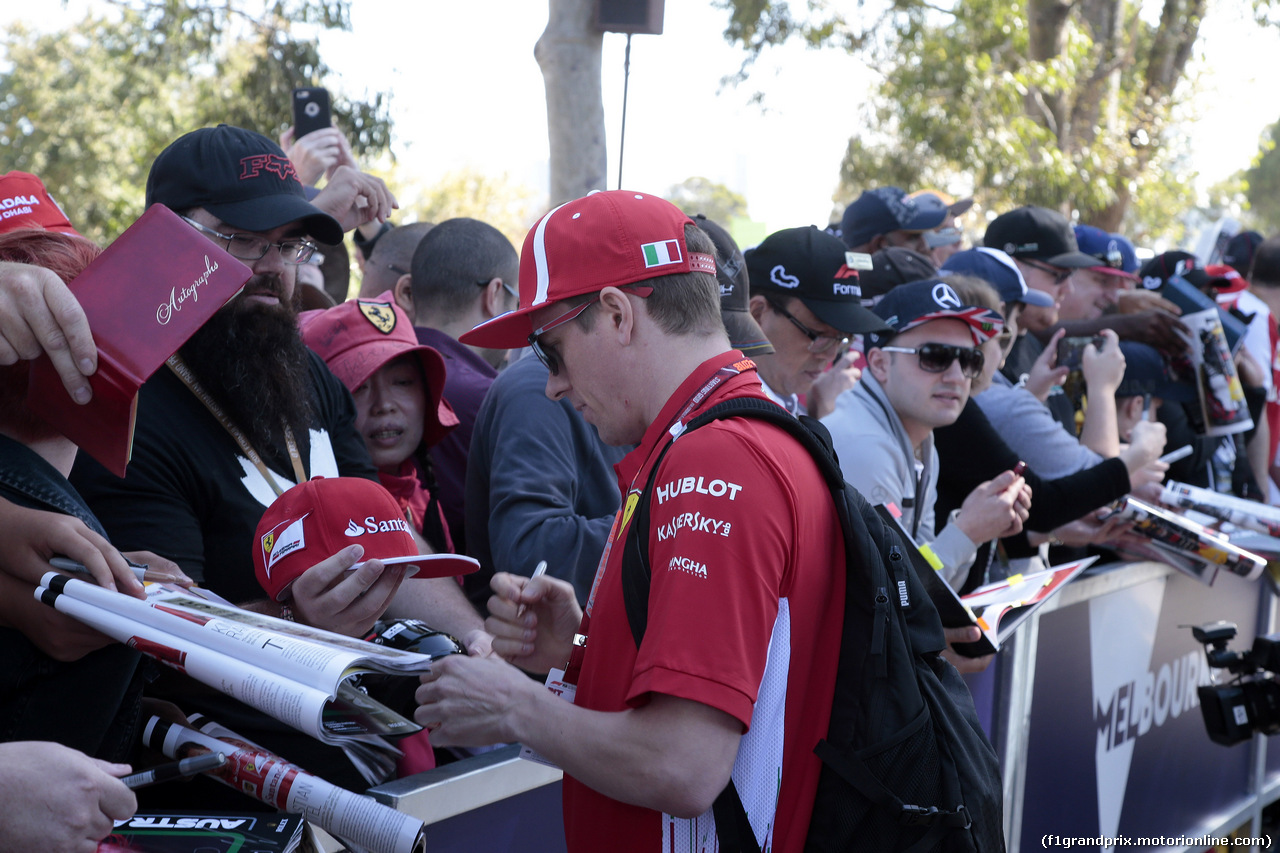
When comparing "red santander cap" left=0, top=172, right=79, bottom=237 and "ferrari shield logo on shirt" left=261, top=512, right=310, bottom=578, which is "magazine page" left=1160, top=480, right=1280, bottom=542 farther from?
"red santander cap" left=0, top=172, right=79, bottom=237

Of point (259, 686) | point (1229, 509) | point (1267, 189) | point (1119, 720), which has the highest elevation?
point (259, 686)

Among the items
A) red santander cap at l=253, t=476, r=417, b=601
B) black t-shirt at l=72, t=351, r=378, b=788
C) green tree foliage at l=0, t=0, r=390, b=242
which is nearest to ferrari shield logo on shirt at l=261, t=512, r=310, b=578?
red santander cap at l=253, t=476, r=417, b=601

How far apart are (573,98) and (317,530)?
482cm

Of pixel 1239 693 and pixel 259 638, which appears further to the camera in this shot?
pixel 1239 693

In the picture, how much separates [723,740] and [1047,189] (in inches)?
606

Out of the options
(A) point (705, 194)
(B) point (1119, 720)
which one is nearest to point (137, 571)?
(B) point (1119, 720)

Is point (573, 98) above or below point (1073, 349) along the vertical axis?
above

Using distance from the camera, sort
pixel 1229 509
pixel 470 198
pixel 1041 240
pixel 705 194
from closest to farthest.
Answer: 1. pixel 1229 509
2. pixel 1041 240
3. pixel 470 198
4. pixel 705 194

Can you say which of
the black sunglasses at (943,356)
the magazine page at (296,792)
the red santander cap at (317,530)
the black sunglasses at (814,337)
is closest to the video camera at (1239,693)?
the black sunglasses at (943,356)

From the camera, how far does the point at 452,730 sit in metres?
1.78

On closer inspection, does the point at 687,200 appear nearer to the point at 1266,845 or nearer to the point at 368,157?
the point at 368,157

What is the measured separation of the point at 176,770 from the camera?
1.68m

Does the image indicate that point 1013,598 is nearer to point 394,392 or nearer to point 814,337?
point 814,337

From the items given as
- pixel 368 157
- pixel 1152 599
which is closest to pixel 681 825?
pixel 1152 599
